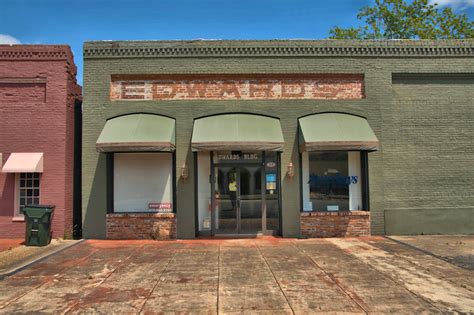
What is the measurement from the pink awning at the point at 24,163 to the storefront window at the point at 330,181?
845 cm

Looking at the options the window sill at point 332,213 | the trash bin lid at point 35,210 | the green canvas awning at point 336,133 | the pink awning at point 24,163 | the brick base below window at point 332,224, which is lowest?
the brick base below window at point 332,224

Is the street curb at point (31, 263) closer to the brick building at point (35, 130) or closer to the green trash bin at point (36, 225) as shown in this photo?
the green trash bin at point (36, 225)

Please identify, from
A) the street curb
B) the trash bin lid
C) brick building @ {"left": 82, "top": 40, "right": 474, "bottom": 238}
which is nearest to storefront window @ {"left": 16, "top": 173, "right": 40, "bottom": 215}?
the trash bin lid

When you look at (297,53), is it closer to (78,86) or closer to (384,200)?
(384,200)

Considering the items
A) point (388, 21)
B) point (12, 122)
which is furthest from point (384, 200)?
point (388, 21)

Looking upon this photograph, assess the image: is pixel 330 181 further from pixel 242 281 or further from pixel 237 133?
pixel 242 281

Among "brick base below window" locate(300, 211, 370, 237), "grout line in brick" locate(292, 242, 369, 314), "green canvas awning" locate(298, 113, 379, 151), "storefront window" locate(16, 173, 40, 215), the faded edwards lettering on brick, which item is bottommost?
"grout line in brick" locate(292, 242, 369, 314)

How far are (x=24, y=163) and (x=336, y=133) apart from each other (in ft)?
31.9

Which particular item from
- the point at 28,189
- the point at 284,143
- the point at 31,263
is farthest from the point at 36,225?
the point at 284,143

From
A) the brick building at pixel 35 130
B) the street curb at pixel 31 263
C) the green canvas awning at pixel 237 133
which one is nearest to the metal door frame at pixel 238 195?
the green canvas awning at pixel 237 133

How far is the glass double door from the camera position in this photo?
11.7 m

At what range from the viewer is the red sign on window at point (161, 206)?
11664mm

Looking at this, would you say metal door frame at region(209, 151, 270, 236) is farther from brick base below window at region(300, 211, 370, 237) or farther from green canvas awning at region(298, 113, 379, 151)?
green canvas awning at region(298, 113, 379, 151)

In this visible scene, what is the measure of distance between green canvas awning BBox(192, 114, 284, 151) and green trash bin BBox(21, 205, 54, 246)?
4814mm
